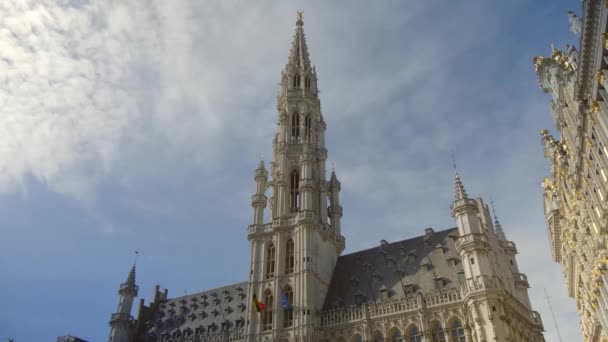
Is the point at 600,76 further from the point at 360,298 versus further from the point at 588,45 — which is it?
the point at 360,298

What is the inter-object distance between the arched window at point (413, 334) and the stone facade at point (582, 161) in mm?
15815

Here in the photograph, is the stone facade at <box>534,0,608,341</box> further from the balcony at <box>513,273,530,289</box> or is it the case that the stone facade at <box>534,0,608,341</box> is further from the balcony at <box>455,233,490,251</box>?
the balcony at <box>455,233,490,251</box>

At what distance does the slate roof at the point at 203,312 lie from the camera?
6604 centimetres

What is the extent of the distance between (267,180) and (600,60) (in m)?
47.1

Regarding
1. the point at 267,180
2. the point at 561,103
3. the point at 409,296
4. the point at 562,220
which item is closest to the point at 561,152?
the point at 561,103

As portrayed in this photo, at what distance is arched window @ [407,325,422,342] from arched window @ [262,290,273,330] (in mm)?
15278

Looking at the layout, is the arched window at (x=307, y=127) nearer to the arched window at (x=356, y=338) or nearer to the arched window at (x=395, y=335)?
the arched window at (x=356, y=338)

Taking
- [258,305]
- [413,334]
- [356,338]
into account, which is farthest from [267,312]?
[413,334]

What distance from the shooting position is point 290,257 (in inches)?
2368

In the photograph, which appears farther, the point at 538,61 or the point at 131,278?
the point at 131,278

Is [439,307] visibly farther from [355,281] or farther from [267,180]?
[267,180]

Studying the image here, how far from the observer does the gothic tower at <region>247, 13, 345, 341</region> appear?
55562 mm

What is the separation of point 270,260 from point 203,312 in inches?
649

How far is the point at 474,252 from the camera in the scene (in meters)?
49.4
